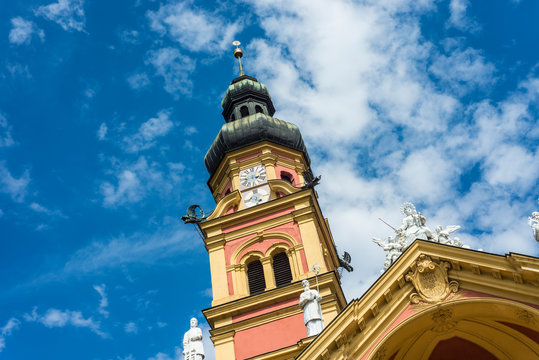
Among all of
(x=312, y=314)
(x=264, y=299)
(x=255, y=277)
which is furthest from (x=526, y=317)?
(x=255, y=277)

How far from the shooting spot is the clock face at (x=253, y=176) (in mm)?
30047

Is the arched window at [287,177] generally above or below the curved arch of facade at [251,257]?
above

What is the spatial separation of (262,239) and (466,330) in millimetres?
13562

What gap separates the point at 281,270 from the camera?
2625 centimetres

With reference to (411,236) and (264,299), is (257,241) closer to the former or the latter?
(264,299)

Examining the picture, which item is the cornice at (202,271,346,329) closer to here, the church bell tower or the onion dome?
the church bell tower

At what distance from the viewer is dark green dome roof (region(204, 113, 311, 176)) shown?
3188 centimetres

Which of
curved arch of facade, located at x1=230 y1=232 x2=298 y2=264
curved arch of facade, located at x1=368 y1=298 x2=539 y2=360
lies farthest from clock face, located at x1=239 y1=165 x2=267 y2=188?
curved arch of facade, located at x1=368 y1=298 x2=539 y2=360

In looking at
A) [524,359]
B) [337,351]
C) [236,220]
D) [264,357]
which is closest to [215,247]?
[236,220]

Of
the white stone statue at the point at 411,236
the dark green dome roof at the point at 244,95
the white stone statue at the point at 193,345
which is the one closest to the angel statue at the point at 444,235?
the white stone statue at the point at 411,236

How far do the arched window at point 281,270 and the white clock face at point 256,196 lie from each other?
324 centimetres

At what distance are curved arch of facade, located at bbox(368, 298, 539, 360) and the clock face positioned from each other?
15983 millimetres

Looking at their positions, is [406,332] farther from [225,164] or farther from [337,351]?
[225,164]

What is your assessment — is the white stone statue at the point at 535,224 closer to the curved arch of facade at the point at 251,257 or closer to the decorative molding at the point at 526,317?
the decorative molding at the point at 526,317
